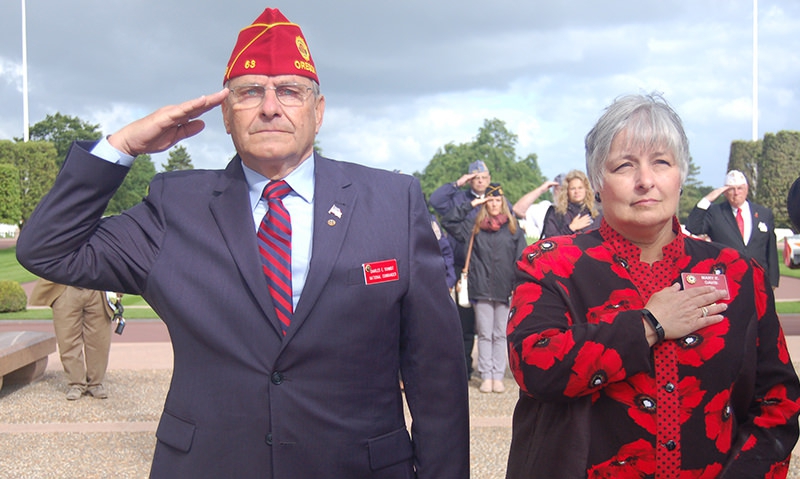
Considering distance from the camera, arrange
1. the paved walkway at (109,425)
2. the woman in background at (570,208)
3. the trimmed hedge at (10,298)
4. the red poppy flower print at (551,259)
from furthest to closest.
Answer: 1. the trimmed hedge at (10,298)
2. the woman in background at (570,208)
3. the paved walkway at (109,425)
4. the red poppy flower print at (551,259)

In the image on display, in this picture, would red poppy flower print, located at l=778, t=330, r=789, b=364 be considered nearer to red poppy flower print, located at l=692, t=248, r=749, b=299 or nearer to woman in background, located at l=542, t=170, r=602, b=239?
red poppy flower print, located at l=692, t=248, r=749, b=299

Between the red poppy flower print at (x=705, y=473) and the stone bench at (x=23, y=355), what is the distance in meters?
7.86

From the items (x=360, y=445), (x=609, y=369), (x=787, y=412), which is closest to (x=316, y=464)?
(x=360, y=445)

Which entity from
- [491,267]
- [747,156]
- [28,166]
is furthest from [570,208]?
[747,156]

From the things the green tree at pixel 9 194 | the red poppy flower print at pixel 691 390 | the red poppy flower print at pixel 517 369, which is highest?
the green tree at pixel 9 194

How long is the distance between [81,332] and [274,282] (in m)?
6.70

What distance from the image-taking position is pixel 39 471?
19.1ft

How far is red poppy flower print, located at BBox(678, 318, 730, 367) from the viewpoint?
A: 2152 mm

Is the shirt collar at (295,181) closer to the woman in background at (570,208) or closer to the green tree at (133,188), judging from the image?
the woman in background at (570,208)

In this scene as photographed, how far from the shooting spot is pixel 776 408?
2.20 metres

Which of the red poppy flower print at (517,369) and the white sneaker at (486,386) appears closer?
the red poppy flower print at (517,369)

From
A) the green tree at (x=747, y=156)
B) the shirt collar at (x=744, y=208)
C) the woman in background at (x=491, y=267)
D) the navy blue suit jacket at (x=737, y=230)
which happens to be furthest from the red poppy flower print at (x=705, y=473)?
the green tree at (x=747, y=156)

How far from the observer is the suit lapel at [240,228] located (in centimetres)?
217

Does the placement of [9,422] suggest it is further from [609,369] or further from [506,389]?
[609,369]
